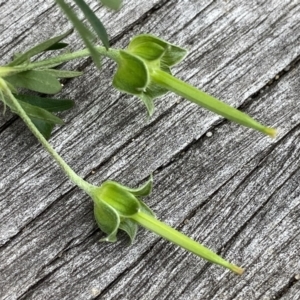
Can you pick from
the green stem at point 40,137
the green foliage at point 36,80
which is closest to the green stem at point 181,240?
the green stem at point 40,137

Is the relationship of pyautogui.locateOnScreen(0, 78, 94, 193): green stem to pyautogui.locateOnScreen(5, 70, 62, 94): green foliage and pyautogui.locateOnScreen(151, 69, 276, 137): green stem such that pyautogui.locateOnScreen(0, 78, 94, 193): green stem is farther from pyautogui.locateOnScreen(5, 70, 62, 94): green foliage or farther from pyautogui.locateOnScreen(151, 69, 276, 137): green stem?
pyautogui.locateOnScreen(151, 69, 276, 137): green stem

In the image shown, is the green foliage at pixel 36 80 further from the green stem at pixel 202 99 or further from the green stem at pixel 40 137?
the green stem at pixel 202 99

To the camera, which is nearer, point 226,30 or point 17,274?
point 17,274

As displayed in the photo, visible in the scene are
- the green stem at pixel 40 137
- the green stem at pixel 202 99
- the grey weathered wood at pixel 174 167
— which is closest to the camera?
the green stem at pixel 202 99

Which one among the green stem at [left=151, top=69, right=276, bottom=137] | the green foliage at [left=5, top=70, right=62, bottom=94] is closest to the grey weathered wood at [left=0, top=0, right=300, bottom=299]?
the green foliage at [left=5, top=70, right=62, bottom=94]

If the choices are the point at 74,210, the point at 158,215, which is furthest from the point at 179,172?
the point at 74,210

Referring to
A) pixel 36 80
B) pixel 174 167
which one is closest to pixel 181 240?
pixel 174 167

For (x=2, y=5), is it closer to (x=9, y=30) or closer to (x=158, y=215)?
(x=9, y=30)
